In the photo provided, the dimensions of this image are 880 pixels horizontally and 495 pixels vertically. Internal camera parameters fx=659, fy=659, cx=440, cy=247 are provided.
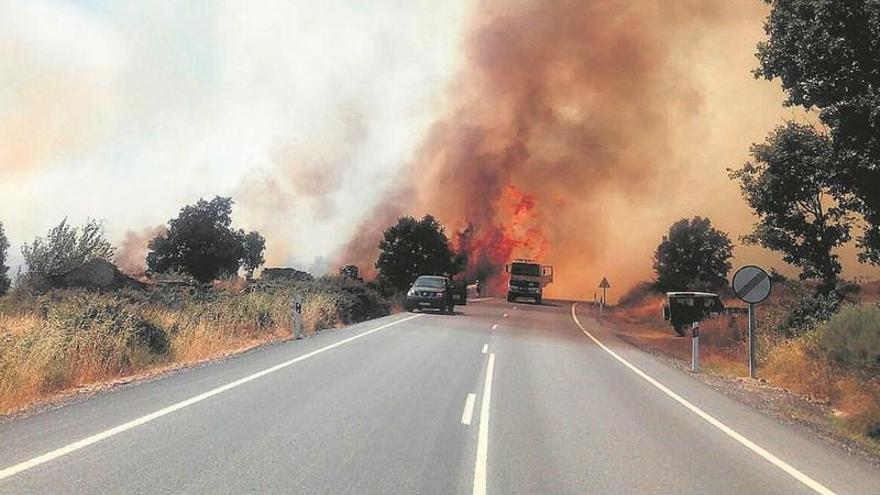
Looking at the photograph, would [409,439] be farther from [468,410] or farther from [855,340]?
[855,340]

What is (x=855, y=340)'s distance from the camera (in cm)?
1161

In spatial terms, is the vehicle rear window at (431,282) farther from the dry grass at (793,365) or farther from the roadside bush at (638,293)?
the roadside bush at (638,293)

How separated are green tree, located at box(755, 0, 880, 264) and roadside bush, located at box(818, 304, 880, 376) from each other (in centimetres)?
379

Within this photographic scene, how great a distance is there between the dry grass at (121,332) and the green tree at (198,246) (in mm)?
31455

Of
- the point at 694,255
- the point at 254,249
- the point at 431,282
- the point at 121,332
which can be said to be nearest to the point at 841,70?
the point at 121,332

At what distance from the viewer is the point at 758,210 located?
68.9 ft

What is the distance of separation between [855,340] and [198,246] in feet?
173

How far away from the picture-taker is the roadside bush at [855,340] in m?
11.1

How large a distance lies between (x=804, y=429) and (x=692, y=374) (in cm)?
603

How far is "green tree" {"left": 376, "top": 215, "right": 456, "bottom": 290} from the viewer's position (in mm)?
52375

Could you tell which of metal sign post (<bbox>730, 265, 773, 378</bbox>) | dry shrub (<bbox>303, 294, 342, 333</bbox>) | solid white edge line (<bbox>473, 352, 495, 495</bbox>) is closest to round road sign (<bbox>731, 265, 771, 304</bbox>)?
metal sign post (<bbox>730, 265, 773, 378</bbox>)

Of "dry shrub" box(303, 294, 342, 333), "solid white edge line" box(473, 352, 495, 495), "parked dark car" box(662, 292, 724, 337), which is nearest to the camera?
"solid white edge line" box(473, 352, 495, 495)

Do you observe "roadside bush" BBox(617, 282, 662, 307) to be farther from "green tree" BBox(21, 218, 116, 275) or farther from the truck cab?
"green tree" BBox(21, 218, 116, 275)

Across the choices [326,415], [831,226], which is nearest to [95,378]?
[326,415]
